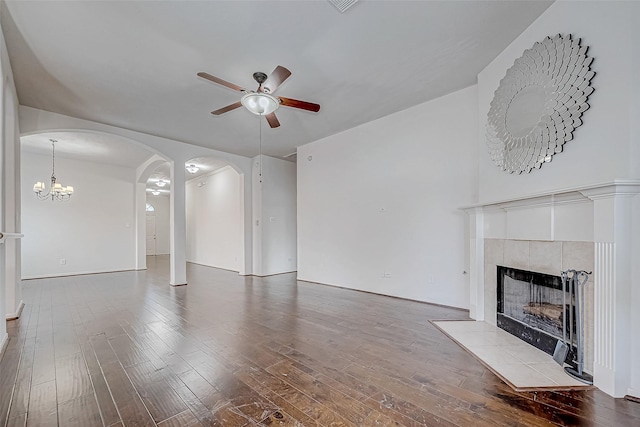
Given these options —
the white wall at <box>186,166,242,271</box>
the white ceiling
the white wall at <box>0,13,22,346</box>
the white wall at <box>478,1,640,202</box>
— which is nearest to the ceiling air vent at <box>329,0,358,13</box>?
the white ceiling

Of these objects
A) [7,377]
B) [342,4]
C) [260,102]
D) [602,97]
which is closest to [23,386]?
[7,377]

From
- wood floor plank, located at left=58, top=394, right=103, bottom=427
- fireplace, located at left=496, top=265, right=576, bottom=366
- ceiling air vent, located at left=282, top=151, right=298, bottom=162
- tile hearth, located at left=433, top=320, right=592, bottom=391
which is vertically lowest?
tile hearth, located at left=433, top=320, right=592, bottom=391

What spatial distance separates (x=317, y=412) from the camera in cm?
162

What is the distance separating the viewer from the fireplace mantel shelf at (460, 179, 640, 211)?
1.71m

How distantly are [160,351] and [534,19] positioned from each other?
14.9 ft

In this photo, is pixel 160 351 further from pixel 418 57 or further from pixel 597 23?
pixel 597 23

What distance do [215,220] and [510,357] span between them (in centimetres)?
782

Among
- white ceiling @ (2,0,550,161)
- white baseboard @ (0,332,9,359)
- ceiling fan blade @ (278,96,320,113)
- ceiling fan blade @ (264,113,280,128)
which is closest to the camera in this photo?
white ceiling @ (2,0,550,161)

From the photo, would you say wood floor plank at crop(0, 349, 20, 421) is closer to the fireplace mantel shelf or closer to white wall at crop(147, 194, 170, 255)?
the fireplace mantel shelf

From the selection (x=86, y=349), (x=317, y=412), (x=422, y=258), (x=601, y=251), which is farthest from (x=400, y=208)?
(x=86, y=349)

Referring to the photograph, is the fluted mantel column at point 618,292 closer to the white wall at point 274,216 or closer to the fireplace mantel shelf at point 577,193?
the fireplace mantel shelf at point 577,193

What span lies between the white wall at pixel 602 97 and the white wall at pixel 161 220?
12.8 m

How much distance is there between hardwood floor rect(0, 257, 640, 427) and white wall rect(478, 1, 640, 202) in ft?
5.09

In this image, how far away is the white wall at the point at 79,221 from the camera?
20.5ft
